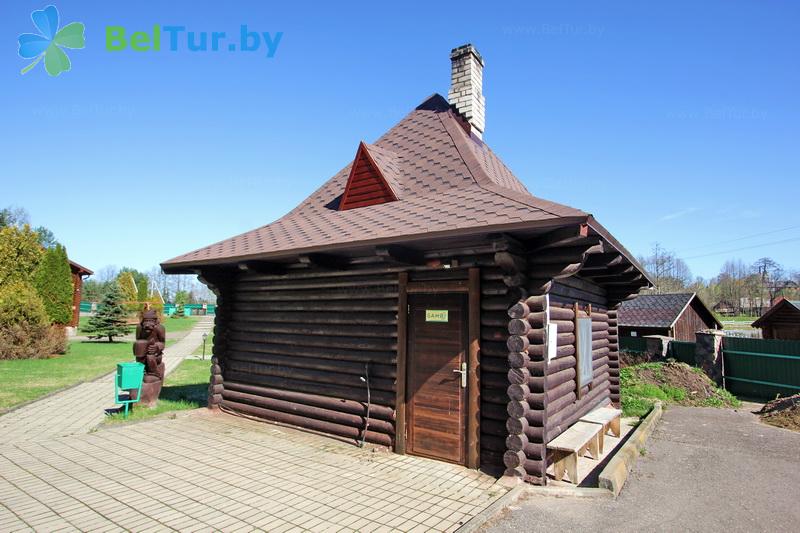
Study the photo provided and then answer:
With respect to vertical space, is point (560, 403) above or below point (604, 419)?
above

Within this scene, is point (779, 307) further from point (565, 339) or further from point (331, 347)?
point (331, 347)

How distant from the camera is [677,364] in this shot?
14.3 m

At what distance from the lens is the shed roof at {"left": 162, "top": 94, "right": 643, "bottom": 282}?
18.0ft

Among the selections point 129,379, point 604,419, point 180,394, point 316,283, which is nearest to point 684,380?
point 604,419

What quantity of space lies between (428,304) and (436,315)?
0.23 metres

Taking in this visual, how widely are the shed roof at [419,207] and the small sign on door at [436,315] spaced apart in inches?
50.4

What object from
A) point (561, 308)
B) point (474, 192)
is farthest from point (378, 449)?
point (474, 192)

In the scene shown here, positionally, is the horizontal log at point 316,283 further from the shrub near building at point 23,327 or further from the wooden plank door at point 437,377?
the shrub near building at point 23,327

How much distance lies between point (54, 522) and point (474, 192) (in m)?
6.22

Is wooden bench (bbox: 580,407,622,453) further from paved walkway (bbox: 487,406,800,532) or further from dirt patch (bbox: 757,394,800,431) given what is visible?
dirt patch (bbox: 757,394,800,431)

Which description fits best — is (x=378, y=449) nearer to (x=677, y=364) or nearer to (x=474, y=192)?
(x=474, y=192)

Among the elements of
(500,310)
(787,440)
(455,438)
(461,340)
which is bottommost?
(787,440)

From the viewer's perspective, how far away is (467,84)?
10008 mm

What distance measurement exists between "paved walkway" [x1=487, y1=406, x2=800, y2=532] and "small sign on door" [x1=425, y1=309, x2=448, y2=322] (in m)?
2.46
